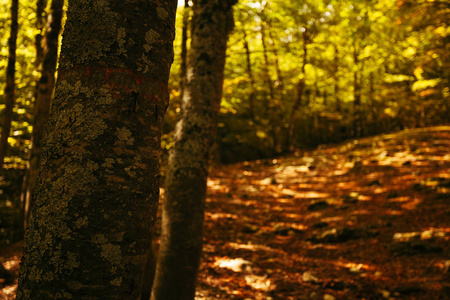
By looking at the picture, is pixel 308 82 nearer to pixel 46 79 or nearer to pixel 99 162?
pixel 46 79

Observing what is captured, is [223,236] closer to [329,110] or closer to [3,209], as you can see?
[3,209]

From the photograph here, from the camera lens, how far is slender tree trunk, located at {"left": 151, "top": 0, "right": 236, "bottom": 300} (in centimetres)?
313

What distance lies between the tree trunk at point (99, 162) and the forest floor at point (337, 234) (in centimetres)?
377

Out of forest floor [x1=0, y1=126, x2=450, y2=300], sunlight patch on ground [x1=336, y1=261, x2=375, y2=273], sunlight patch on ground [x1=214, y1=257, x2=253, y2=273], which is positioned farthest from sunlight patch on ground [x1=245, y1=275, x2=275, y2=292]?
sunlight patch on ground [x1=336, y1=261, x2=375, y2=273]

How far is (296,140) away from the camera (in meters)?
21.8

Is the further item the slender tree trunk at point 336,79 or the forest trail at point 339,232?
the slender tree trunk at point 336,79

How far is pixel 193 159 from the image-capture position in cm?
331

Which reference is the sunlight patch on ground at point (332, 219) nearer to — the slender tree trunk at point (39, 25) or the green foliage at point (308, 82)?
the green foliage at point (308, 82)

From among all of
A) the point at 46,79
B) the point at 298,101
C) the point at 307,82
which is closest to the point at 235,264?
the point at 46,79

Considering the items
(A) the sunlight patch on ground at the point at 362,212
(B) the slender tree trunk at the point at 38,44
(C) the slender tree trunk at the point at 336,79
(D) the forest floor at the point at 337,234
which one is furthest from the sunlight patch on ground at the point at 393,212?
(C) the slender tree trunk at the point at 336,79

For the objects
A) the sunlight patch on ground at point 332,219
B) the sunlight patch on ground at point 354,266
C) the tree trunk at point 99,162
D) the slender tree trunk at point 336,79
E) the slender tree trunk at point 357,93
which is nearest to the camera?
the tree trunk at point 99,162

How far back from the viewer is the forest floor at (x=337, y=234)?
4543mm

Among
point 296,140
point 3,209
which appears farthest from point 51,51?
point 296,140

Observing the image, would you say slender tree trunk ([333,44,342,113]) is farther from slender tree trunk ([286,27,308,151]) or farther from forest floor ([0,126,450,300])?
forest floor ([0,126,450,300])
